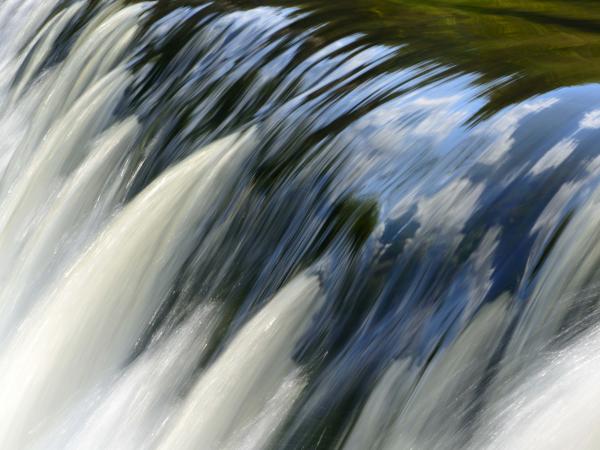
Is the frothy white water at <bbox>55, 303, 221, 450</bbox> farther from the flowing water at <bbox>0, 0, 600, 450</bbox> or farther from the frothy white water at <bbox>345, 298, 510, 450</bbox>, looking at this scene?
the frothy white water at <bbox>345, 298, 510, 450</bbox>

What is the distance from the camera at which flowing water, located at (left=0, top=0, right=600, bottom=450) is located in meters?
2.53

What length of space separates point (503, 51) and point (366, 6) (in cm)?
115

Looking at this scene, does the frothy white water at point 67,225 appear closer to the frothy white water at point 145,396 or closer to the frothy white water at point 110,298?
the frothy white water at point 110,298

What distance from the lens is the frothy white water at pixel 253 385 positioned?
3.03 m

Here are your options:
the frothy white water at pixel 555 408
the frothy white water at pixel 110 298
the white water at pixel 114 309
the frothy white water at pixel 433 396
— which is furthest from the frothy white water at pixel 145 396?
the frothy white water at pixel 555 408

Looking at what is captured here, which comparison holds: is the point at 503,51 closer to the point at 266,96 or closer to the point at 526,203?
the point at 266,96

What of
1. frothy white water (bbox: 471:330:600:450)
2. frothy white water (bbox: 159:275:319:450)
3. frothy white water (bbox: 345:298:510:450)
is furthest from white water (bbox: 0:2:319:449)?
frothy white water (bbox: 471:330:600:450)

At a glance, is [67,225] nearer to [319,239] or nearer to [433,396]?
[319,239]

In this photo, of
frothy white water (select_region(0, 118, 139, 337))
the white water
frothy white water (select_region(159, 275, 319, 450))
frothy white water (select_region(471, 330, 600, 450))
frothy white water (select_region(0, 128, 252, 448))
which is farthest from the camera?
frothy white water (select_region(0, 118, 139, 337))

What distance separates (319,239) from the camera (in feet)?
10.7

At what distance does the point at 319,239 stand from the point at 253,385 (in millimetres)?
455

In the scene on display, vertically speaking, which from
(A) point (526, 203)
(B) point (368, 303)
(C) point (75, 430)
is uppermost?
(A) point (526, 203)

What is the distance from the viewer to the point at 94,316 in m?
3.96

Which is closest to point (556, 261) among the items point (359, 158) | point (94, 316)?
point (359, 158)
